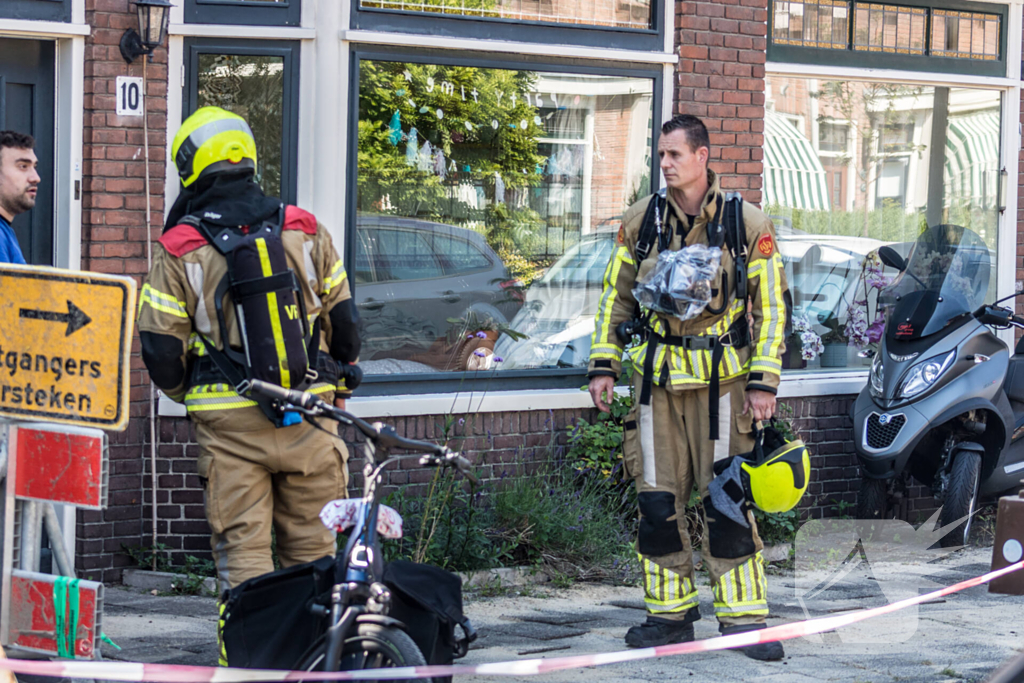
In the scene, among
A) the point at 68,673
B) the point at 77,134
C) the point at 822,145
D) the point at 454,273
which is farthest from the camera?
the point at 822,145

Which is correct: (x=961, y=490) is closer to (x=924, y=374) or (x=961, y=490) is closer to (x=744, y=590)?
(x=924, y=374)

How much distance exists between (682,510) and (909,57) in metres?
4.42

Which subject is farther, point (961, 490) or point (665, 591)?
point (961, 490)

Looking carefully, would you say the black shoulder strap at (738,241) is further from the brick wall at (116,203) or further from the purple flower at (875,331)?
the purple flower at (875,331)

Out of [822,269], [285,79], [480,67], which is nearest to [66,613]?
[285,79]

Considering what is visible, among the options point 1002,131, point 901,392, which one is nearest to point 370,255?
point 901,392

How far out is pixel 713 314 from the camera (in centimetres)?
528

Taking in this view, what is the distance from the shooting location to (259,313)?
12.9ft

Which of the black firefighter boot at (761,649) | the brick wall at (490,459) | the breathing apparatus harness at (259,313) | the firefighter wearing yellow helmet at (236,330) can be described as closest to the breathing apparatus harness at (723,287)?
the black firefighter boot at (761,649)

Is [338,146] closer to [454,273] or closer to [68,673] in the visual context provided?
[454,273]

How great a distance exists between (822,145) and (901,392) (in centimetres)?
205

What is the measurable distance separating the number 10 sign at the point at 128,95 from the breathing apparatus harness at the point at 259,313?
8.05ft

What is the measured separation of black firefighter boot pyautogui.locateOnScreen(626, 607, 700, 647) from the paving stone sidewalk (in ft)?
0.30

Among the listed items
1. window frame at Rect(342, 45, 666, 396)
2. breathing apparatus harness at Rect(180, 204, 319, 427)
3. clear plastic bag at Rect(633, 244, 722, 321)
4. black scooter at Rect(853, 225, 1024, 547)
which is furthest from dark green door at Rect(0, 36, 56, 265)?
black scooter at Rect(853, 225, 1024, 547)
